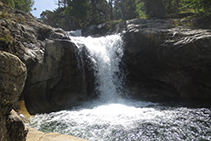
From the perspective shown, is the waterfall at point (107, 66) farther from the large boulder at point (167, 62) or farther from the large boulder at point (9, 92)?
the large boulder at point (9, 92)

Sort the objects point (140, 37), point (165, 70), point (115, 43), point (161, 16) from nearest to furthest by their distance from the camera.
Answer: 1. point (165, 70)
2. point (140, 37)
3. point (115, 43)
4. point (161, 16)

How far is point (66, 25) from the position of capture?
131ft

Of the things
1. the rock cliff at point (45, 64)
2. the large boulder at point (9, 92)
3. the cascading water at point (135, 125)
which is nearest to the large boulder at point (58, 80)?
the rock cliff at point (45, 64)

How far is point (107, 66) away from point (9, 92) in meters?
12.3

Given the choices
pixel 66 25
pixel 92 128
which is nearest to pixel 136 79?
pixel 92 128

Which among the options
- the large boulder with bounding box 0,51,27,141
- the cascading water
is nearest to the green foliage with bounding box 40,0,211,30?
the cascading water

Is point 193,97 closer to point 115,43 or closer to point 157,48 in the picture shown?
point 157,48

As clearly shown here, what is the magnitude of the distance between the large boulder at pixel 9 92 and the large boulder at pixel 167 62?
38.3 ft

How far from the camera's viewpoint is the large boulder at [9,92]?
288 centimetres

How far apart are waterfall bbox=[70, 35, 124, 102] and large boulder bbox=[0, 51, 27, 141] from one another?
412 inches

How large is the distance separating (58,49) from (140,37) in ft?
26.2

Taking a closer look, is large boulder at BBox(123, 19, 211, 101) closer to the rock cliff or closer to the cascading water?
the cascading water

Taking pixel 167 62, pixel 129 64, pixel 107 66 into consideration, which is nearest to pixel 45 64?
pixel 107 66

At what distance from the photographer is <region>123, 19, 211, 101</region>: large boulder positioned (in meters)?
11.9
